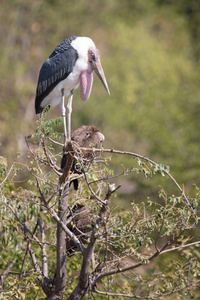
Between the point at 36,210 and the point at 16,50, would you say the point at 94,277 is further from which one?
the point at 16,50

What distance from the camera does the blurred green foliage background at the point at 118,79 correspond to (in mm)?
18844

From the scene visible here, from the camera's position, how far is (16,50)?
79.2 feet

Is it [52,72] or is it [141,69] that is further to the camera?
[141,69]

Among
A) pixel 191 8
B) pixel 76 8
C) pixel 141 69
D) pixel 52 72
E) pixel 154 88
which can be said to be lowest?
pixel 52 72

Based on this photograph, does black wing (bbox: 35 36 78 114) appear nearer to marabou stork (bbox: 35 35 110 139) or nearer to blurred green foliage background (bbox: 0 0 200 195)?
marabou stork (bbox: 35 35 110 139)

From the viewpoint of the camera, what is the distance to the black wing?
6875 millimetres

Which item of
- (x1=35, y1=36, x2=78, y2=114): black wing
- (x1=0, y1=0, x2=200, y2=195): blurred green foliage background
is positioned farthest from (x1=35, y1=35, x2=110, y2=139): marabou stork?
(x1=0, y1=0, x2=200, y2=195): blurred green foliage background

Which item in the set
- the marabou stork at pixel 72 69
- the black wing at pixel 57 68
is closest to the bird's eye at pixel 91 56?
the marabou stork at pixel 72 69

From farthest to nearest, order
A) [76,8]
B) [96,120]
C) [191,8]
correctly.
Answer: [191,8] → [76,8] → [96,120]

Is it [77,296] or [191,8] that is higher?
[191,8]

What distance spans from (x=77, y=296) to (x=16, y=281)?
680 millimetres

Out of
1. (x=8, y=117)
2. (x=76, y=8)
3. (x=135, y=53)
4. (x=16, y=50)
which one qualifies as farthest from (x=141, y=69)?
(x=8, y=117)

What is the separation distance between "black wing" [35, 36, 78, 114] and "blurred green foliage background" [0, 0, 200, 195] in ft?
30.9

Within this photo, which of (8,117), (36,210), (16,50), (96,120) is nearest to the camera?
(36,210)
